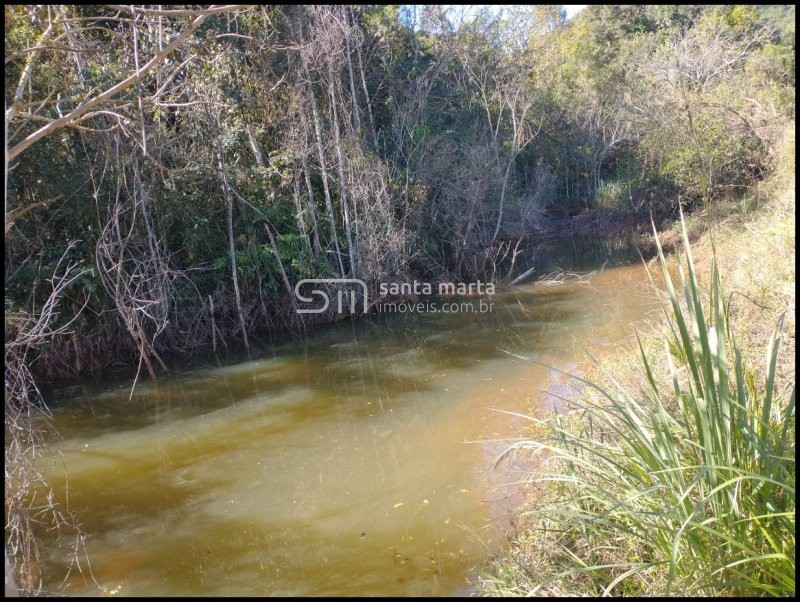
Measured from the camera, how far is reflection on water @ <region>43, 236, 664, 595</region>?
4.02m

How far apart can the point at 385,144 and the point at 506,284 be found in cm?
451

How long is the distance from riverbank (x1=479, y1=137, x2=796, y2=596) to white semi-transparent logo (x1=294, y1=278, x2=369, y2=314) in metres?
6.21

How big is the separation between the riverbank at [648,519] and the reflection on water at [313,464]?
534mm

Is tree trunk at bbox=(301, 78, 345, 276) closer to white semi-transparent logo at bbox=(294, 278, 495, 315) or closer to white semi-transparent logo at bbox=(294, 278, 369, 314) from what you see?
white semi-transparent logo at bbox=(294, 278, 369, 314)

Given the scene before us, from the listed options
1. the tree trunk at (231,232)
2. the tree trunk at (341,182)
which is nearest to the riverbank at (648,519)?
the tree trunk at (341,182)

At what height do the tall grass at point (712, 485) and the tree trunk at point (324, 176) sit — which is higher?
the tree trunk at point (324, 176)

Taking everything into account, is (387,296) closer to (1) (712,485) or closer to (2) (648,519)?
(2) (648,519)

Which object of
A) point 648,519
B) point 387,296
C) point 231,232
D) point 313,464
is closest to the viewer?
point 648,519

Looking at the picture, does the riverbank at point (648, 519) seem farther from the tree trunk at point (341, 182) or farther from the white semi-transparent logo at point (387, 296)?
the tree trunk at point (341, 182)

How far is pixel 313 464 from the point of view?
562cm

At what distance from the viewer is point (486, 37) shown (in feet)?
53.2

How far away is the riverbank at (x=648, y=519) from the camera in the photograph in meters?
2.18

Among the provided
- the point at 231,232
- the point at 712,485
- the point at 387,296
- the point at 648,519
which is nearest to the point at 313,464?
the point at 648,519

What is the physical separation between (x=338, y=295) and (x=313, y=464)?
6151 millimetres
